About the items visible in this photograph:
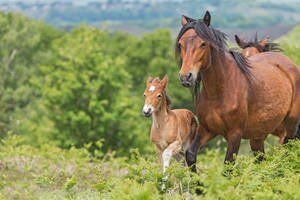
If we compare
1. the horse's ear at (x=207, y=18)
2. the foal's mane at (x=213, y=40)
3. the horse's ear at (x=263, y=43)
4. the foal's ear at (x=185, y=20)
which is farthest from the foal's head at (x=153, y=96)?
the horse's ear at (x=263, y=43)

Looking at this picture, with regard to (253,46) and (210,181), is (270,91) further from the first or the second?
(253,46)

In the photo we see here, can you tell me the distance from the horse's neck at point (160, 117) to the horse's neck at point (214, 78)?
116cm

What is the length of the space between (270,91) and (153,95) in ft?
5.90

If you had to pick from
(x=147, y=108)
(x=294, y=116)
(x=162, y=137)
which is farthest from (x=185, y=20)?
(x=294, y=116)

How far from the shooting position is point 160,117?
21.4ft

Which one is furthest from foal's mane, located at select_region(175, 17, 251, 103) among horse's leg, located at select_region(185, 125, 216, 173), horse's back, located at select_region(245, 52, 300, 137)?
horse's leg, located at select_region(185, 125, 216, 173)

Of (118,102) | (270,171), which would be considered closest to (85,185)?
(270,171)

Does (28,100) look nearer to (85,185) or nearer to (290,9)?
(85,185)

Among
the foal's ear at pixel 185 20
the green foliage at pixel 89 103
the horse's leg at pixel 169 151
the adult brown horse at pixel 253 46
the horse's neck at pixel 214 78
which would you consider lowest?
the green foliage at pixel 89 103

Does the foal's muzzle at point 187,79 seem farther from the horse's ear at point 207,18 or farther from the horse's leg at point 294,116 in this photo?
the horse's leg at point 294,116

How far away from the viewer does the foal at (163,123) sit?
6.27 meters

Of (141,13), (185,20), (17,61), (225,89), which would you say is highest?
(141,13)

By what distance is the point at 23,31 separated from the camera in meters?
38.2

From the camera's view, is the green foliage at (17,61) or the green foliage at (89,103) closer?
the green foliage at (89,103)
